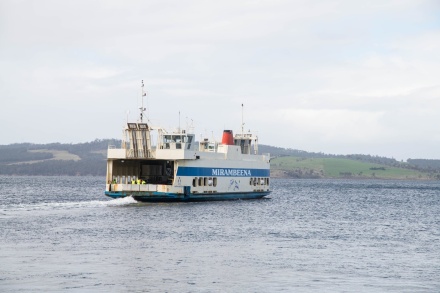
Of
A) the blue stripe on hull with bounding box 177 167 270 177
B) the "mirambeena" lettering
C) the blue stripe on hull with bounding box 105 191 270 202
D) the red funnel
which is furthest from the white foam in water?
the red funnel

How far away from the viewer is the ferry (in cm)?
6650

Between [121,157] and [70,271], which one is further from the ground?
[121,157]

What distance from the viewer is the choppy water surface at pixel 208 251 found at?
27.6 m

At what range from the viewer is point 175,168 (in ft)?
219

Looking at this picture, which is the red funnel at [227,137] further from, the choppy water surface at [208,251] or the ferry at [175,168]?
the choppy water surface at [208,251]

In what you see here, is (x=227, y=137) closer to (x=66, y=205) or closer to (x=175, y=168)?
(x=175, y=168)

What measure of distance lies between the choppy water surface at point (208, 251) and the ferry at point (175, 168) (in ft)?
13.7

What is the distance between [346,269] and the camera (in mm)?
31844

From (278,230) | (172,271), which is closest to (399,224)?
(278,230)

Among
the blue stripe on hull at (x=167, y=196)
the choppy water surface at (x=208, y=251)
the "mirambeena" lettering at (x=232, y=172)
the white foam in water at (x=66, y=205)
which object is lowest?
the choppy water surface at (x=208, y=251)

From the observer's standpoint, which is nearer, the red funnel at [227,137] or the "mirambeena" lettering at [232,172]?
the "mirambeena" lettering at [232,172]

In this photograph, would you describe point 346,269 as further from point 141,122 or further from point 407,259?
point 141,122

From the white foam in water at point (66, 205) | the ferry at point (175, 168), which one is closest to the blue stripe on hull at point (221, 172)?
the ferry at point (175, 168)

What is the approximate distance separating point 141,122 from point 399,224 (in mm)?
25242
